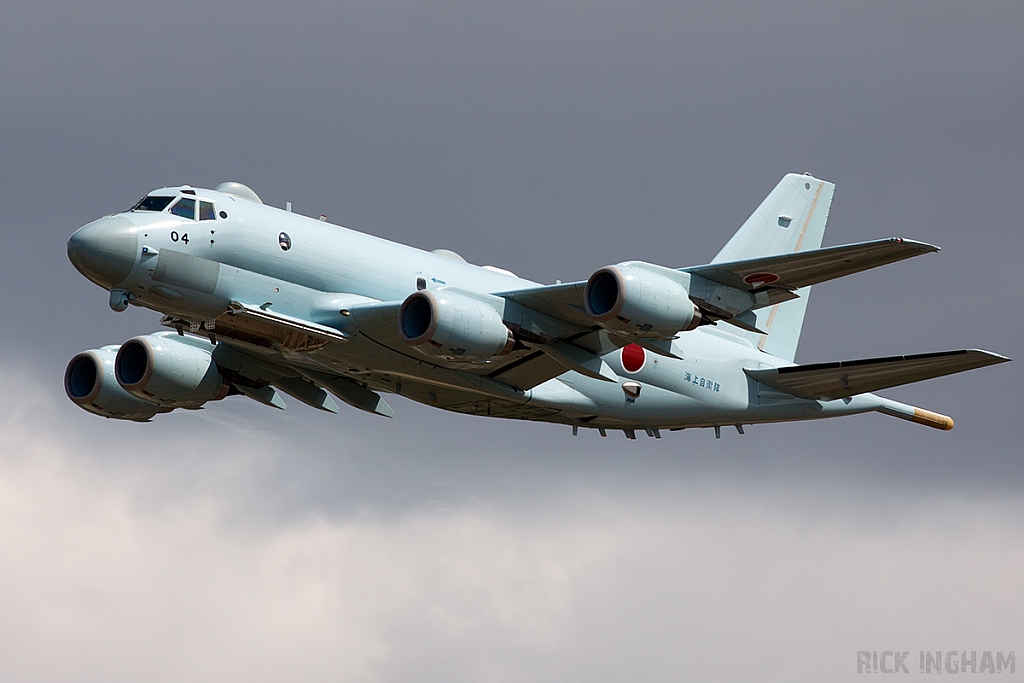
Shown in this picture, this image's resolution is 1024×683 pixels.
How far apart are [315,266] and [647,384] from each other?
34.6 feet

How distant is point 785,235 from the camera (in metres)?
49.0

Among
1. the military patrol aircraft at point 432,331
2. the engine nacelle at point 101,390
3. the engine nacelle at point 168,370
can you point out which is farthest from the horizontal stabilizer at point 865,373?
the engine nacelle at point 101,390

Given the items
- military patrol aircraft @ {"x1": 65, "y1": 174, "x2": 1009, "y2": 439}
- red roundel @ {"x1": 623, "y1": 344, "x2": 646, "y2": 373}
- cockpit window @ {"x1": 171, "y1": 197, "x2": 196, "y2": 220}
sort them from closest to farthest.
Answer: military patrol aircraft @ {"x1": 65, "y1": 174, "x2": 1009, "y2": 439} → cockpit window @ {"x1": 171, "y1": 197, "x2": 196, "y2": 220} → red roundel @ {"x1": 623, "y1": 344, "x2": 646, "y2": 373}

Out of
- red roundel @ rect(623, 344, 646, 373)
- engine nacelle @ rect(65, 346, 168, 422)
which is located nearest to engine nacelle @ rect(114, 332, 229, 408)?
engine nacelle @ rect(65, 346, 168, 422)

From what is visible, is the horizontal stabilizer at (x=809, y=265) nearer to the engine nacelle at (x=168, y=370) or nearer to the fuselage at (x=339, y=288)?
the fuselage at (x=339, y=288)

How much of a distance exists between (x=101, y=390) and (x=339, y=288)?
33.5 ft

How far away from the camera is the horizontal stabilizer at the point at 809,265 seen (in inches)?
1344

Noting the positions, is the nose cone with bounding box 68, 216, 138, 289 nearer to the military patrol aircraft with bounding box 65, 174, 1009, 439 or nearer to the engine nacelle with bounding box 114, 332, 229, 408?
the military patrol aircraft with bounding box 65, 174, 1009, 439

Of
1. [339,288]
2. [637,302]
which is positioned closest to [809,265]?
[637,302]

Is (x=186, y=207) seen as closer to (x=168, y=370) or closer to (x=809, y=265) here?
(x=168, y=370)

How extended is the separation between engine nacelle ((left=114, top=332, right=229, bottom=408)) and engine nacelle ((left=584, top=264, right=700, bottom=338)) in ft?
40.7

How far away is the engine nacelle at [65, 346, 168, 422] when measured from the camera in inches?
1737

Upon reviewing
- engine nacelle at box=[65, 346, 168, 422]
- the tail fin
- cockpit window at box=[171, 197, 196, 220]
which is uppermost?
the tail fin

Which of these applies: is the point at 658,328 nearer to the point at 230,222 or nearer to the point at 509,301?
the point at 509,301
